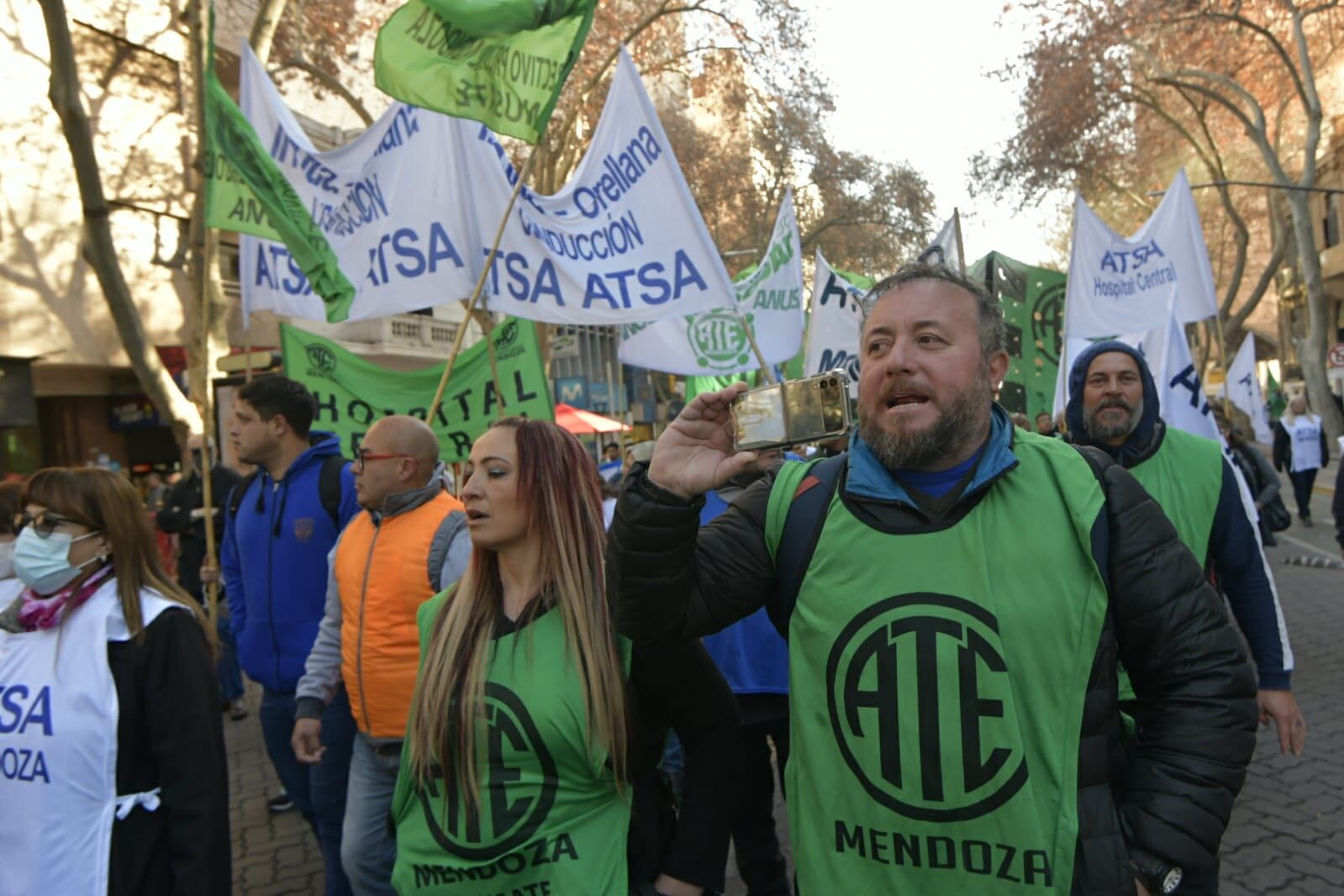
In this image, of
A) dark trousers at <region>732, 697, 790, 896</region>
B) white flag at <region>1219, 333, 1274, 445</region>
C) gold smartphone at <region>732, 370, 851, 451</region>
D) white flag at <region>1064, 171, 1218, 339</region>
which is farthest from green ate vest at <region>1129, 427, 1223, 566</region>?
white flag at <region>1219, 333, 1274, 445</region>

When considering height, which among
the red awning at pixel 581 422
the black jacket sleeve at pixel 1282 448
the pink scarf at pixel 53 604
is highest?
the red awning at pixel 581 422

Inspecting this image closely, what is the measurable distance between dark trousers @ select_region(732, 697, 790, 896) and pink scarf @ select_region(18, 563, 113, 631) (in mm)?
2001

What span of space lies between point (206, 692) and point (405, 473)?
1.10 meters

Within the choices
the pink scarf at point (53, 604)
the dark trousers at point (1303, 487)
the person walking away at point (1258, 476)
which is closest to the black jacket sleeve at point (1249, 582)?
the pink scarf at point (53, 604)

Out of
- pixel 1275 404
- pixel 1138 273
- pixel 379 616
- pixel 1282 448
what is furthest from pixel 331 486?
pixel 1275 404

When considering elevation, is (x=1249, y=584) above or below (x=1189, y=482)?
below

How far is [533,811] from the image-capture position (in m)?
2.10

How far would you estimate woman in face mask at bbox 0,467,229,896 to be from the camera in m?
2.32

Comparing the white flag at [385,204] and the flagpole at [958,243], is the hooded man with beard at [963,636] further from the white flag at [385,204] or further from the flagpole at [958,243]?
the white flag at [385,204]

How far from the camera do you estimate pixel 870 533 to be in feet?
5.98

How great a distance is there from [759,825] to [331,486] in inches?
79.0

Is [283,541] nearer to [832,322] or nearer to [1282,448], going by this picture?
[832,322]

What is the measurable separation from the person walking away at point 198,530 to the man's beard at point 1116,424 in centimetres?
560

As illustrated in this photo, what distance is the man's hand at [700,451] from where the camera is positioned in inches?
70.1
